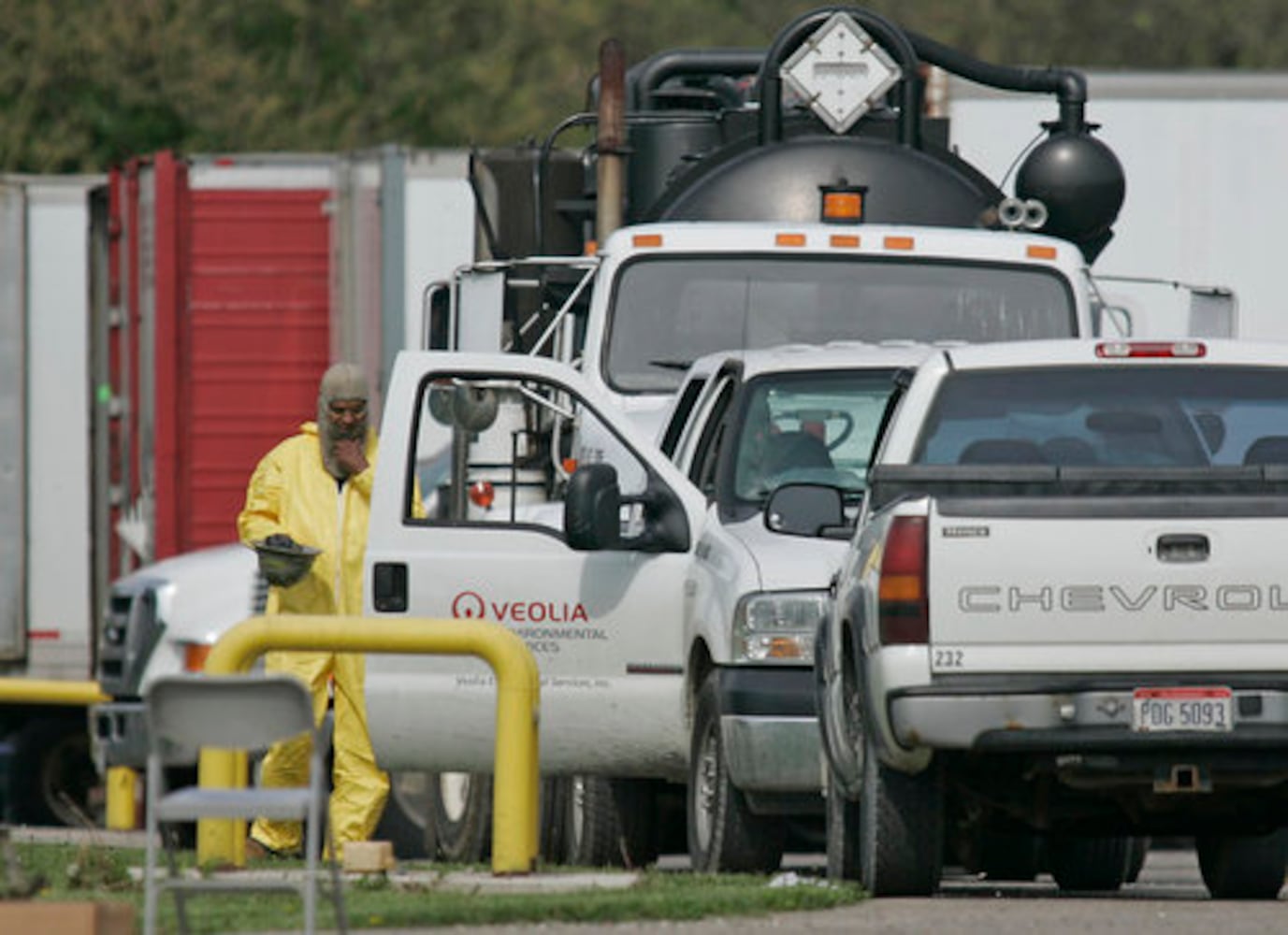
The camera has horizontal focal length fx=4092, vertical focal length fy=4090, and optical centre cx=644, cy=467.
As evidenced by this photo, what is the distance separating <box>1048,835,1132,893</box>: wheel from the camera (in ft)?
48.1

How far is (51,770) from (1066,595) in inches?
500

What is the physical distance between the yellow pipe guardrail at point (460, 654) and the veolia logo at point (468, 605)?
43.2 inches

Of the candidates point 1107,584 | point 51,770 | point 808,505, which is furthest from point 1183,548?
point 51,770

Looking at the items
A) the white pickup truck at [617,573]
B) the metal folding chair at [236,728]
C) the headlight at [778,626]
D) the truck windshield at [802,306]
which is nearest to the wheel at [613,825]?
the white pickup truck at [617,573]

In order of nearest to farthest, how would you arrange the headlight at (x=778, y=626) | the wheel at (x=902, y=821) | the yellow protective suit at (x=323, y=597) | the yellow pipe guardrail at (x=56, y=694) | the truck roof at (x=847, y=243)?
the wheel at (x=902, y=821) < the headlight at (x=778, y=626) < the yellow protective suit at (x=323, y=597) < the truck roof at (x=847, y=243) < the yellow pipe guardrail at (x=56, y=694)

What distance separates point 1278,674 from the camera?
11.7 m

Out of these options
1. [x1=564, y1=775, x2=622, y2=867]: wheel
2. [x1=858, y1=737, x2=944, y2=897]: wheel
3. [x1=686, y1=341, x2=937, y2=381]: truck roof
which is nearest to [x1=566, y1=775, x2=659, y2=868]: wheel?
[x1=564, y1=775, x2=622, y2=867]: wheel

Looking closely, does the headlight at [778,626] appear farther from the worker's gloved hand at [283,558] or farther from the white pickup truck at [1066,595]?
the worker's gloved hand at [283,558]

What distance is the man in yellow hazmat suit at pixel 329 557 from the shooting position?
14.5 metres

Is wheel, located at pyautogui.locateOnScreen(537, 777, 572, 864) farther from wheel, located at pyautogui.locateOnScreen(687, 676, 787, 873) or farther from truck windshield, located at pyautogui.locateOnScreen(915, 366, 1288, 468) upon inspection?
truck windshield, located at pyautogui.locateOnScreen(915, 366, 1288, 468)

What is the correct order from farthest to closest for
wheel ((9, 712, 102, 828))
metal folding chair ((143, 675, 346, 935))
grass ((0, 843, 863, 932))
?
wheel ((9, 712, 102, 828)) < grass ((0, 843, 863, 932)) < metal folding chair ((143, 675, 346, 935))

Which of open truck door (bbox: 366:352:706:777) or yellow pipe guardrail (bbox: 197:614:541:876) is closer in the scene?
yellow pipe guardrail (bbox: 197:614:541:876)

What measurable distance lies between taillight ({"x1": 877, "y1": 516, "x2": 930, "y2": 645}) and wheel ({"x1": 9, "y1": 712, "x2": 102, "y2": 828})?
12094 mm

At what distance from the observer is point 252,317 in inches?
933
